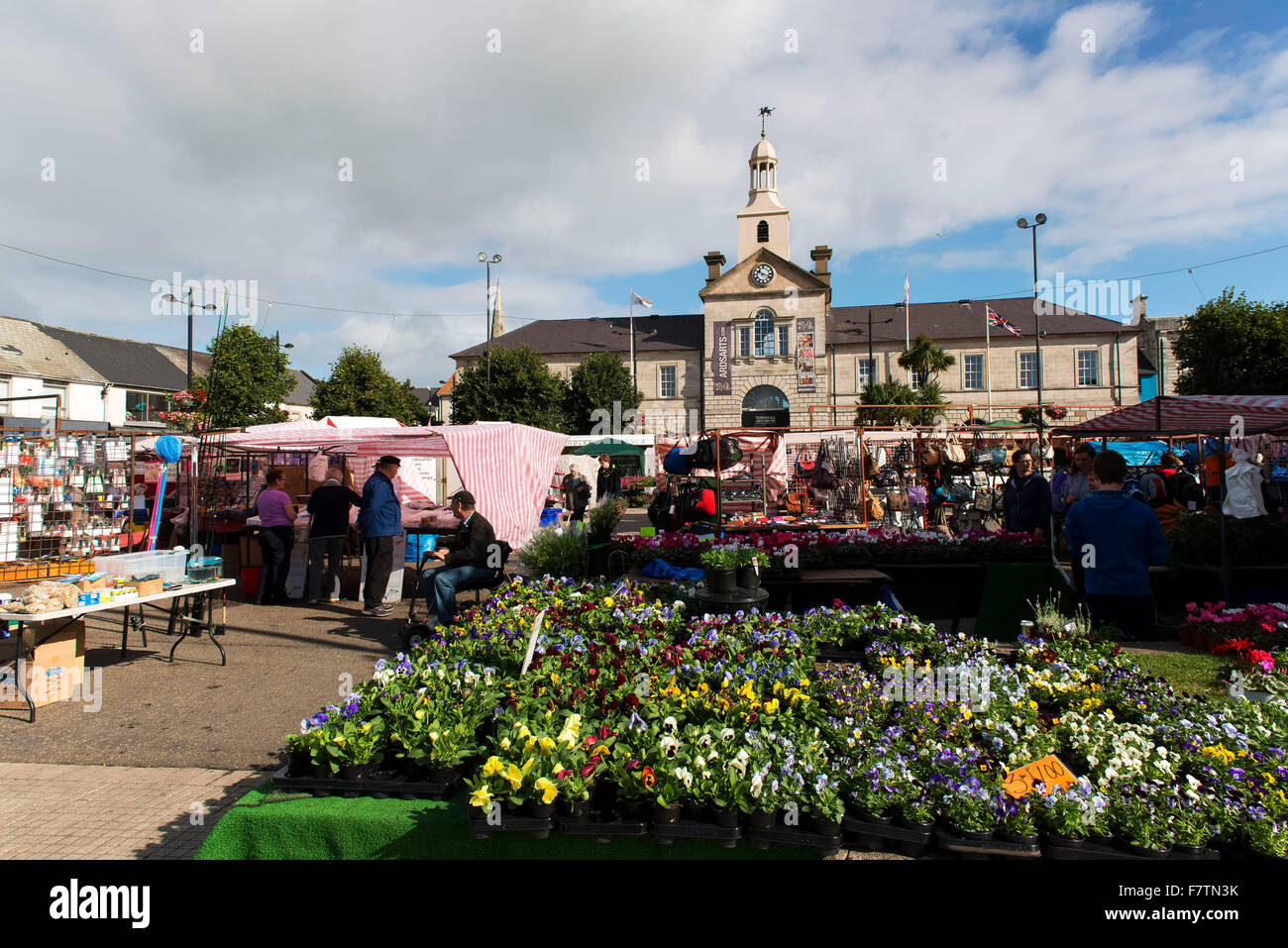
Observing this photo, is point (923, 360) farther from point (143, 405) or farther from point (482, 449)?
point (143, 405)

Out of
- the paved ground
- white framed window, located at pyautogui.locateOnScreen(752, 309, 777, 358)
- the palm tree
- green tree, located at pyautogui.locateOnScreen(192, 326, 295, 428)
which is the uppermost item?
white framed window, located at pyautogui.locateOnScreen(752, 309, 777, 358)

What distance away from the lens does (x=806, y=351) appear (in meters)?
48.9

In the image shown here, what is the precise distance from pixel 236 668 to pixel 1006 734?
6.72 m

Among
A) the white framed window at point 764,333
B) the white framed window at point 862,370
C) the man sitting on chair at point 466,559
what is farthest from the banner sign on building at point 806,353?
the man sitting on chair at point 466,559

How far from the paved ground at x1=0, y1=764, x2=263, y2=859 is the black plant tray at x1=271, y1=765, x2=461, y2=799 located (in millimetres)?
1241

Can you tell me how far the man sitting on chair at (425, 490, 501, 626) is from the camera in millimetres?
7289

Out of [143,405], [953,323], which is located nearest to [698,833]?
[143,405]

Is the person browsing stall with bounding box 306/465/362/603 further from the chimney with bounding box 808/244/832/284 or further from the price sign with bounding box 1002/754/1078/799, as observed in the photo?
the chimney with bounding box 808/244/832/284

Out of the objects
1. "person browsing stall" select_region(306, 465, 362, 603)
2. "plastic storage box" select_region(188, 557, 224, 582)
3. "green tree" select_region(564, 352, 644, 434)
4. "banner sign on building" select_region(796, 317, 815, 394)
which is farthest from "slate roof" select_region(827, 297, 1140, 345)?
"plastic storage box" select_region(188, 557, 224, 582)

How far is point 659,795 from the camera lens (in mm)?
2523

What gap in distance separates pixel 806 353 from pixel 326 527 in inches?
1673

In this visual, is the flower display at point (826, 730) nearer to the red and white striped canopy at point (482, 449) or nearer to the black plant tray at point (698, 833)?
the black plant tray at point (698, 833)

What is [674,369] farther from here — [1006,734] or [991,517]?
[1006,734]
